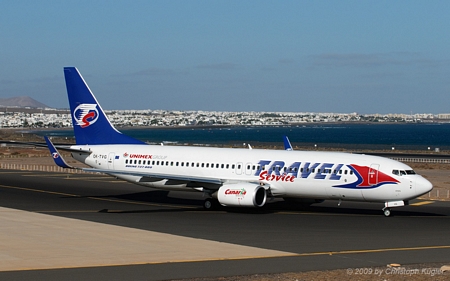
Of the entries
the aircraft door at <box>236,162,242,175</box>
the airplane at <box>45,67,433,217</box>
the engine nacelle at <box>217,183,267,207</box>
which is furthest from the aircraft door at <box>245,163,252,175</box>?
the engine nacelle at <box>217,183,267,207</box>

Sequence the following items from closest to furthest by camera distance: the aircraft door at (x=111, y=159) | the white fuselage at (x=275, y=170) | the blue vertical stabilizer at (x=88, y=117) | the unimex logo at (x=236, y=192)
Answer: the white fuselage at (x=275, y=170)
the unimex logo at (x=236, y=192)
the aircraft door at (x=111, y=159)
the blue vertical stabilizer at (x=88, y=117)

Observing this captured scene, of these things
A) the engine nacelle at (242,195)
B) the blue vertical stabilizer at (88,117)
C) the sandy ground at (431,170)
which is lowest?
the sandy ground at (431,170)

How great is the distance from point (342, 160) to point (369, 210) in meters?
4.78

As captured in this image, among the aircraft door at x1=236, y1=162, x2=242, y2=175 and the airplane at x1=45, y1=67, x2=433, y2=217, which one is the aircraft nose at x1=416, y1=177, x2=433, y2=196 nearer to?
the airplane at x1=45, y1=67, x2=433, y2=217

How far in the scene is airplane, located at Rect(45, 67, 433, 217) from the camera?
40000 millimetres

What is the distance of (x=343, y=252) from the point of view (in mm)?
27469

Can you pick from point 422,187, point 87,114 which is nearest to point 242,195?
point 422,187

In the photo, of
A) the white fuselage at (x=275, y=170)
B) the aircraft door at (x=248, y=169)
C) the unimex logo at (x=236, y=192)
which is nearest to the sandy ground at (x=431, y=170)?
the white fuselage at (x=275, y=170)

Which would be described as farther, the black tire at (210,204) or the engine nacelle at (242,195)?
the black tire at (210,204)

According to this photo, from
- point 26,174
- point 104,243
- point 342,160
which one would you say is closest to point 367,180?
point 342,160

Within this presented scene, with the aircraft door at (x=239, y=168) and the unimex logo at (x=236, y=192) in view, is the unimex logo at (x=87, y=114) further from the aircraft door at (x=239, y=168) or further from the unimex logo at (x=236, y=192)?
the unimex logo at (x=236, y=192)

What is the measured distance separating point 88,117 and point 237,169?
43.5ft

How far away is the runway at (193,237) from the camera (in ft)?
77.7

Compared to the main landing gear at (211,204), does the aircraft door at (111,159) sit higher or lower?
higher
